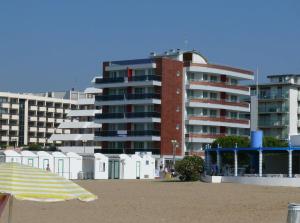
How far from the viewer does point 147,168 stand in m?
71.4

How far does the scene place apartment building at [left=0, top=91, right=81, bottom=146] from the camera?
134625 mm

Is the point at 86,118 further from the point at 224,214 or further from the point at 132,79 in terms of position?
the point at 224,214

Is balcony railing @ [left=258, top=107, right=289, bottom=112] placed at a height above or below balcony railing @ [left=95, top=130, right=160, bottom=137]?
above

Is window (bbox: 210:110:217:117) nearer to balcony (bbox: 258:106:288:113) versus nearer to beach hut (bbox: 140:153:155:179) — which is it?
balcony (bbox: 258:106:288:113)

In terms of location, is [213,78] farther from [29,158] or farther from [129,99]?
[29,158]

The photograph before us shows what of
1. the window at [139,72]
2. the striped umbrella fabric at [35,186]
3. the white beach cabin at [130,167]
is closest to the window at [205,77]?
the window at [139,72]

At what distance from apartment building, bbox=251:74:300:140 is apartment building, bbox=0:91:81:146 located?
46.8m

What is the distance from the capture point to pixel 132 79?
90.2 m

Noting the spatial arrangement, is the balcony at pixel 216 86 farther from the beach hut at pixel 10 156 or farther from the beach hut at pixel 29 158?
the beach hut at pixel 10 156

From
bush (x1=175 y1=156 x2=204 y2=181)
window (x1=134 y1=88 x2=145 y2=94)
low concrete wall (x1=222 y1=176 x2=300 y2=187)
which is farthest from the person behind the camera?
window (x1=134 y1=88 x2=145 y2=94)

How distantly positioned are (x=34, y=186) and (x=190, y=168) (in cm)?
4831

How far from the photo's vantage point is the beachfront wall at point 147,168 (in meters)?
71.2

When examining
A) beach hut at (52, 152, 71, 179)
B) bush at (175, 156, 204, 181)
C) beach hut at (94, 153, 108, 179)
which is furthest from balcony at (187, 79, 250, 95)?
bush at (175, 156, 204, 181)

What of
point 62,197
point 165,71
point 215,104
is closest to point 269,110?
point 215,104
